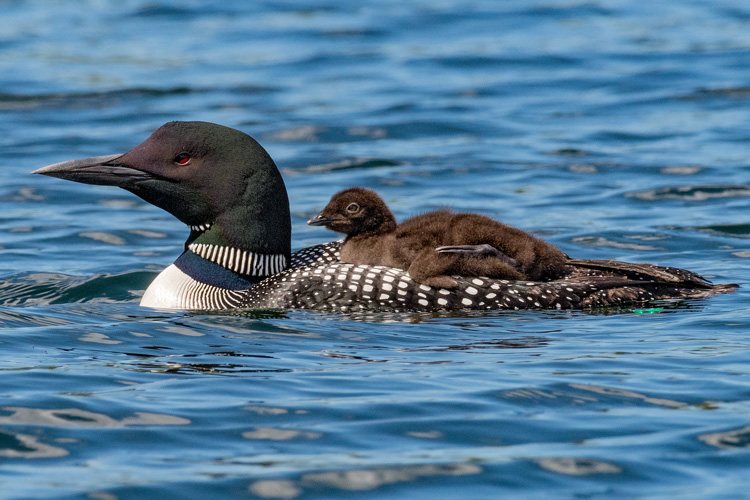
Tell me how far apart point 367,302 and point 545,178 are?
4.57 m

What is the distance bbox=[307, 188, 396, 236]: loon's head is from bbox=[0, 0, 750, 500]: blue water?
611mm

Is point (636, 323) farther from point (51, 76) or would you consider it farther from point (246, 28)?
point (246, 28)

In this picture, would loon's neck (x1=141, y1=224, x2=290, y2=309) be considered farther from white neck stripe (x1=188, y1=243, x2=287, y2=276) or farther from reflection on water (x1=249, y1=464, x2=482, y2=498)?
reflection on water (x1=249, y1=464, x2=482, y2=498)

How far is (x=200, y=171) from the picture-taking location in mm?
5965

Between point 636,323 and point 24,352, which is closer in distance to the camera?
point 24,352

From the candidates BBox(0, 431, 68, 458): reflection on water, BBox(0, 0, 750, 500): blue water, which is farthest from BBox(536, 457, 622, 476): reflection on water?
BBox(0, 431, 68, 458): reflection on water

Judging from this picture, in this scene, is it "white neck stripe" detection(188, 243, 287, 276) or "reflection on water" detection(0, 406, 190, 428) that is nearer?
"reflection on water" detection(0, 406, 190, 428)

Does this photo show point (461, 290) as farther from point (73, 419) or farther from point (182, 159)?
point (73, 419)

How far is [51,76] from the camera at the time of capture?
48.3ft

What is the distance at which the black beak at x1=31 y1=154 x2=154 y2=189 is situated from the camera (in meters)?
5.93

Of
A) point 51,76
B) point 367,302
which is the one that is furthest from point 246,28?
point 367,302

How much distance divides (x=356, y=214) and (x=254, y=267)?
0.57 meters

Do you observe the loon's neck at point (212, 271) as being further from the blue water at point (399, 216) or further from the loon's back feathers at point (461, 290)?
the blue water at point (399, 216)

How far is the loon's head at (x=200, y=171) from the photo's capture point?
5.96 m
